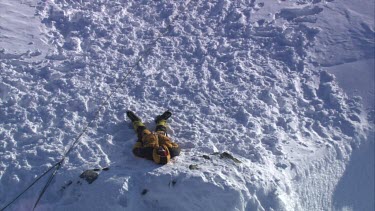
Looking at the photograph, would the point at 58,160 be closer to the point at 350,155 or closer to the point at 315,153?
the point at 315,153

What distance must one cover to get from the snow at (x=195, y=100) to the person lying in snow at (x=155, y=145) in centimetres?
14

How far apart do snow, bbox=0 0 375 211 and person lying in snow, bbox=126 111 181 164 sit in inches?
5.5

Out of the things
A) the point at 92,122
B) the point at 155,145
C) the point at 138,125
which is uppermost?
the point at 155,145

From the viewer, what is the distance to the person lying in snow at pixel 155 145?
834 centimetres

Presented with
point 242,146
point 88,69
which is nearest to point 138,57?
point 88,69

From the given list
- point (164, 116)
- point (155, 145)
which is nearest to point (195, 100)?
point (164, 116)

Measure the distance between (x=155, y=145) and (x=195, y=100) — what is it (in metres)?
1.77

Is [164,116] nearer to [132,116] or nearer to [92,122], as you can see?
[132,116]

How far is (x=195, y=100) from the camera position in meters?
10.0

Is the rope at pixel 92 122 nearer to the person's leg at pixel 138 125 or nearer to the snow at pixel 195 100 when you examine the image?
the snow at pixel 195 100

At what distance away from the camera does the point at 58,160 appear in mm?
8609

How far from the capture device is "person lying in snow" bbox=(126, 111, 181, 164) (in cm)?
834

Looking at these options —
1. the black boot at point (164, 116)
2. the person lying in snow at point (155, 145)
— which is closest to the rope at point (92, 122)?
the person lying in snow at point (155, 145)

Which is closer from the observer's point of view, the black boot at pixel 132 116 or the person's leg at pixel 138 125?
the person's leg at pixel 138 125
